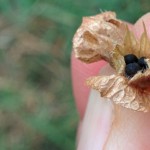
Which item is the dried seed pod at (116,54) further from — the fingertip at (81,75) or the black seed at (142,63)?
the fingertip at (81,75)

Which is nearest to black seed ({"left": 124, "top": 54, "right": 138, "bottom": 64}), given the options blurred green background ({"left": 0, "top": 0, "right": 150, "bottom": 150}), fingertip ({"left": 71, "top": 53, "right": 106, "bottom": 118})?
fingertip ({"left": 71, "top": 53, "right": 106, "bottom": 118})

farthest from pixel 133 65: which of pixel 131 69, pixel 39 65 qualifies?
pixel 39 65

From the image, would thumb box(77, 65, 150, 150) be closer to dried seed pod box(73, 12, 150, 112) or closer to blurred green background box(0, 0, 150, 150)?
dried seed pod box(73, 12, 150, 112)

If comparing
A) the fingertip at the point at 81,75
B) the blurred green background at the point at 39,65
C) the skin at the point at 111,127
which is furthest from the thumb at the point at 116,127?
the blurred green background at the point at 39,65

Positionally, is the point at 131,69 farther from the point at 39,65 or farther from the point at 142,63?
the point at 39,65

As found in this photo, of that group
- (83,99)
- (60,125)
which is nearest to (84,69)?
(83,99)

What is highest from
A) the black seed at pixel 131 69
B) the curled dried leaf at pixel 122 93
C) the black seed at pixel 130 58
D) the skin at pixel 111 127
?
the black seed at pixel 130 58
